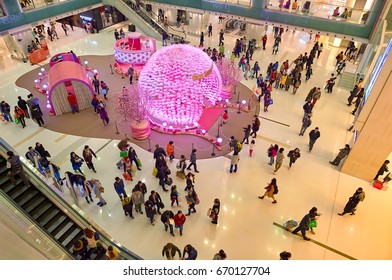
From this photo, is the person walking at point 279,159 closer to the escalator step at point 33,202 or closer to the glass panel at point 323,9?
the escalator step at point 33,202

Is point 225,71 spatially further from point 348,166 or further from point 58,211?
point 58,211

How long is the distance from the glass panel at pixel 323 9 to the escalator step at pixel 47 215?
15450 mm

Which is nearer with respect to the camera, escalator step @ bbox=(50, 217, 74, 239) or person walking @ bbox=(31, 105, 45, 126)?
escalator step @ bbox=(50, 217, 74, 239)

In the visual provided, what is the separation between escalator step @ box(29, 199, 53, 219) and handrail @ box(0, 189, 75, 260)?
1.61 ft

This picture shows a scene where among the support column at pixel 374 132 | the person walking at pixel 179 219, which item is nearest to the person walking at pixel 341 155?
the support column at pixel 374 132

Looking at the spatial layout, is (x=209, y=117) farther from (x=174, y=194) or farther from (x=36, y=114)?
(x=36, y=114)

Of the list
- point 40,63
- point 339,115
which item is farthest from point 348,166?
point 40,63

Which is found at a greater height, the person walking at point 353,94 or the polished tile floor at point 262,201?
the person walking at point 353,94

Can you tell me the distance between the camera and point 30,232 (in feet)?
19.6

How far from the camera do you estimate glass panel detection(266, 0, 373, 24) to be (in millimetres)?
14570

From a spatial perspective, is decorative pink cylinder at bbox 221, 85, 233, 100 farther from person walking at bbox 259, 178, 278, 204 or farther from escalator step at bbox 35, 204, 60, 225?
escalator step at bbox 35, 204, 60, 225

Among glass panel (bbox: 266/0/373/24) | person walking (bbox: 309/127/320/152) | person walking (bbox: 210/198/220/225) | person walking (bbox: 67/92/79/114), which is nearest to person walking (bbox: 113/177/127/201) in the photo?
person walking (bbox: 210/198/220/225)

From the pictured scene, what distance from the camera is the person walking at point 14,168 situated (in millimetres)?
6727

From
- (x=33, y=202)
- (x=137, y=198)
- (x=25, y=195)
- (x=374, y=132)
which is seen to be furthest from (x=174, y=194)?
(x=374, y=132)
